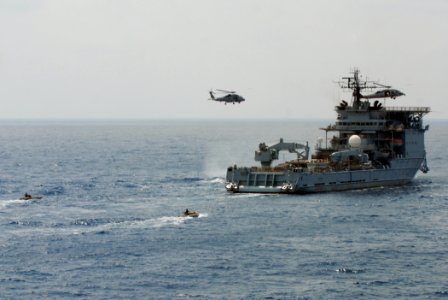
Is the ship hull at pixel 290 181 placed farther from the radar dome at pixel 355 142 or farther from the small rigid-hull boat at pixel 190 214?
the small rigid-hull boat at pixel 190 214

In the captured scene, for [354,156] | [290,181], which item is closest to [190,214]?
[290,181]

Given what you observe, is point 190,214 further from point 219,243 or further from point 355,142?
point 355,142

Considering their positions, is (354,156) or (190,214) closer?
(190,214)

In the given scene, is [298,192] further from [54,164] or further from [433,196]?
[54,164]

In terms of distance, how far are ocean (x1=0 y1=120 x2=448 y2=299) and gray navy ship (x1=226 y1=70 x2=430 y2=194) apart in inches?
95.0

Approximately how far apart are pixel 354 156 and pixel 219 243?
4583 cm

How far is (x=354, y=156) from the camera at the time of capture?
115m

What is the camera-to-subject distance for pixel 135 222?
83.8 meters

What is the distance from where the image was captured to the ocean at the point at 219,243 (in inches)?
2343

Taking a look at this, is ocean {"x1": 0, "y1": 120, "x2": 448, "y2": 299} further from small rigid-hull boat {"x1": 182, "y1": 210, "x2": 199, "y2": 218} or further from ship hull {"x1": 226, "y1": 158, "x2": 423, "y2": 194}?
ship hull {"x1": 226, "y1": 158, "x2": 423, "y2": 194}

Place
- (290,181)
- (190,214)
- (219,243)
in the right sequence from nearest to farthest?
(219,243) < (190,214) < (290,181)

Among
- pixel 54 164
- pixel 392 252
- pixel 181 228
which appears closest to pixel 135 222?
pixel 181 228

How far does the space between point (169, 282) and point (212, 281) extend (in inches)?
120

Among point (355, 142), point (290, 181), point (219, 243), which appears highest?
point (355, 142)
